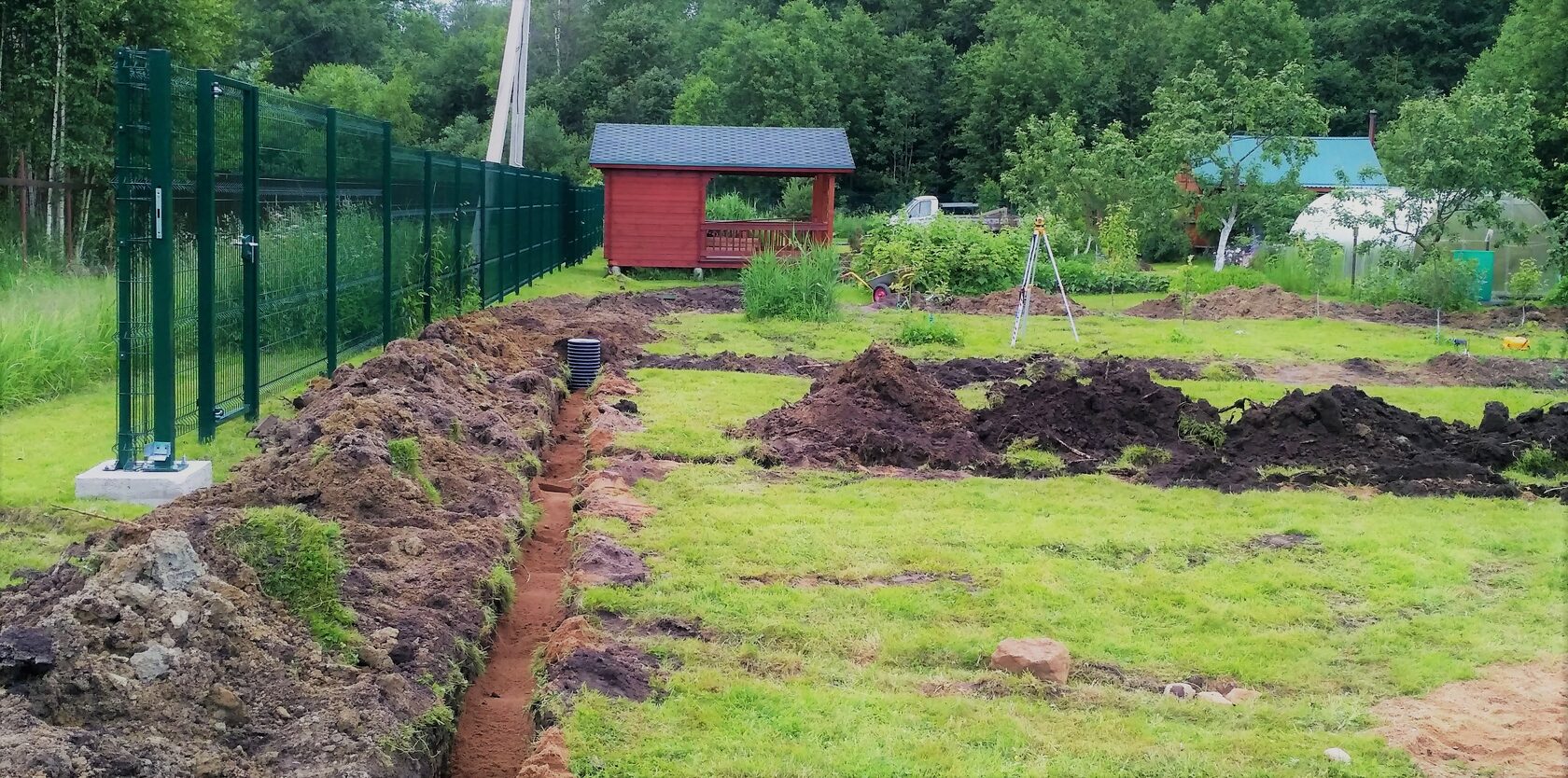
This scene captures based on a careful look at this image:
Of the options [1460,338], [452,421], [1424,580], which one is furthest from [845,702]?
[1460,338]

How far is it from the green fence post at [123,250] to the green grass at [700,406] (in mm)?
3648

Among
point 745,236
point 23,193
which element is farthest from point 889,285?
point 23,193

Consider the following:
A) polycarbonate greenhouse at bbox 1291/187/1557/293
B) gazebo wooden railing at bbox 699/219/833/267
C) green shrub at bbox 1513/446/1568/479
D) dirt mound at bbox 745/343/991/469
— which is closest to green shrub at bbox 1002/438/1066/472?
dirt mound at bbox 745/343/991/469

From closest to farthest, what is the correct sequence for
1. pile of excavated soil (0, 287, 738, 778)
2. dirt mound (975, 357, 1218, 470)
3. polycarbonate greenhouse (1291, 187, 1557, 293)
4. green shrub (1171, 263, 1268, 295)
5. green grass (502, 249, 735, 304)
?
pile of excavated soil (0, 287, 738, 778) < dirt mound (975, 357, 1218, 470) < green grass (502, 249, 735, 304) < polycarbonate greenhouse (1291, 187, 1557, 293) < green shrub (1171, 263, 1268, 295)

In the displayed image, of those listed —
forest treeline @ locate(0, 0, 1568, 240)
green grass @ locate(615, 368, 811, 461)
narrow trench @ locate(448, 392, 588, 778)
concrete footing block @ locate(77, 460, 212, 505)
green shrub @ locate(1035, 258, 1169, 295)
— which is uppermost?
forest treeline @ locate(0, 0, 1568, 240)

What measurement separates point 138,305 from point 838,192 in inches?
2002

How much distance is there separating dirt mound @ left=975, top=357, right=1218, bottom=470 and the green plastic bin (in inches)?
620

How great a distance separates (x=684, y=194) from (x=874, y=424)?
18.5 metres

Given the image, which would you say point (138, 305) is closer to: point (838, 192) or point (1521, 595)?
point (1521, 595)

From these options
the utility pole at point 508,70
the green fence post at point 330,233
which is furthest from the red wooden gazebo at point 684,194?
the green fence post at point 330,233

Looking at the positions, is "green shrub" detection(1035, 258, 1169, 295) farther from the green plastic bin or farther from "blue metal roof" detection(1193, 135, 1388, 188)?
"blue metal roof" detection(1193, 135, 1388, 188)

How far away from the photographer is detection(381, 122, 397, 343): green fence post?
12984 millimetres

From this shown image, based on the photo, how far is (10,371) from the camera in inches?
395

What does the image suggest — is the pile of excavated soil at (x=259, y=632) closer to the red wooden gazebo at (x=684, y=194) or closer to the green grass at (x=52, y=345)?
the green grass at (x=52, y=345)
